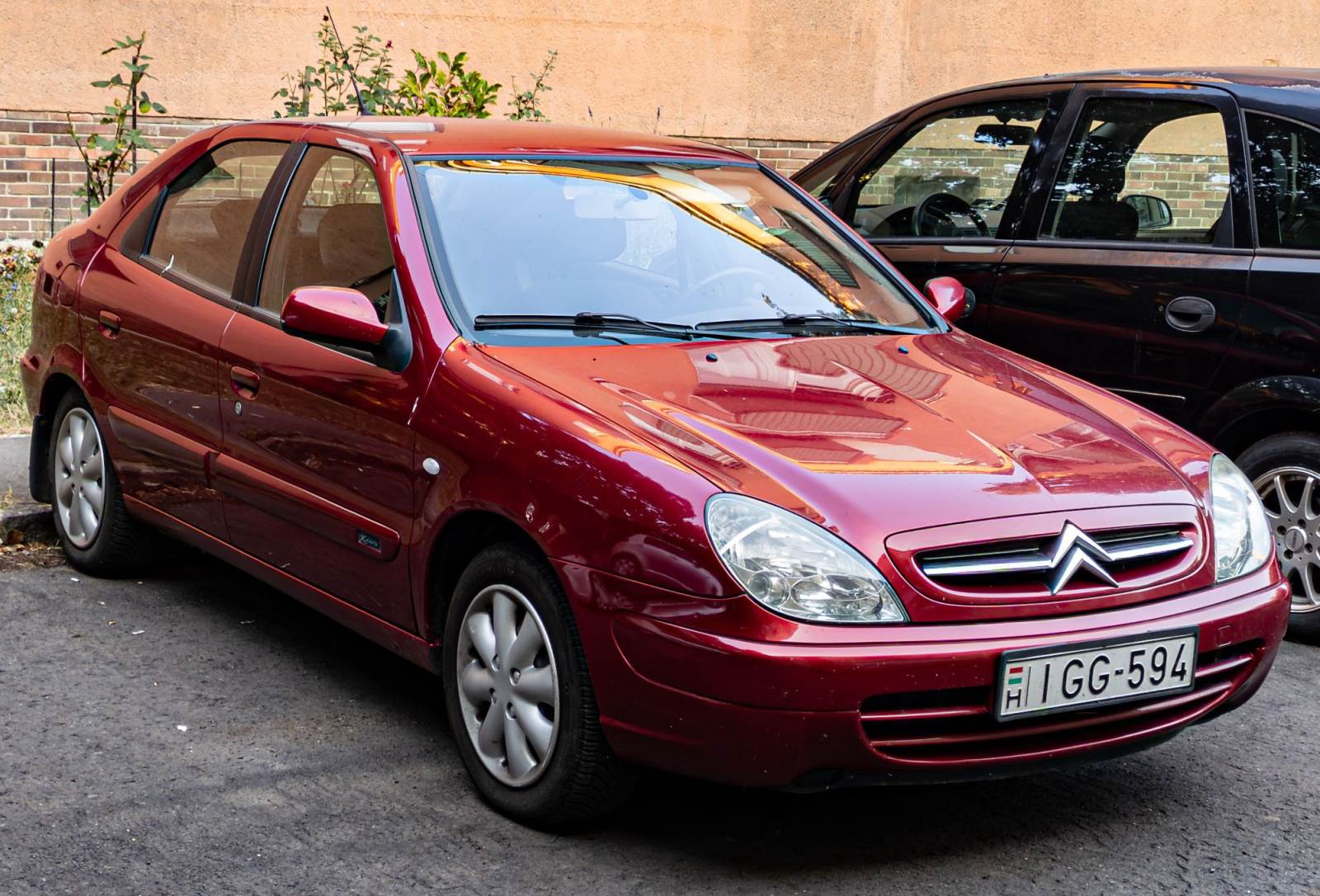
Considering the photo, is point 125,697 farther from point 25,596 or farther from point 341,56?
point 341,56

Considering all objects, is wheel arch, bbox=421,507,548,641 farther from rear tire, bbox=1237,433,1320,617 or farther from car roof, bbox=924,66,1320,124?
car roof, bbox=924,66,1320,124

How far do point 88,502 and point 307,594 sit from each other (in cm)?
149

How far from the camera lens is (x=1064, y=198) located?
5.92 meters

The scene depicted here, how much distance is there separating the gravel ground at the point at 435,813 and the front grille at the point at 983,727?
0.33 m

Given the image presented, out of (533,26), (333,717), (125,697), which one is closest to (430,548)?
(333,717)

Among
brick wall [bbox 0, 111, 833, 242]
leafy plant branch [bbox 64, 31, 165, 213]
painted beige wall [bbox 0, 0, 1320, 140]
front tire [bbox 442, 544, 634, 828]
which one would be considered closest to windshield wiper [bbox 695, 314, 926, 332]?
front tire [bbox 442, 544, 634, 828]

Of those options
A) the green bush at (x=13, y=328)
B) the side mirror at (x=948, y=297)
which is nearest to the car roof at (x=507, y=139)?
the side mirror at (x=948, y=297)

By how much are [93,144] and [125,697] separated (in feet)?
16.1

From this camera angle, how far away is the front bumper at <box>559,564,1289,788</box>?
310 cm

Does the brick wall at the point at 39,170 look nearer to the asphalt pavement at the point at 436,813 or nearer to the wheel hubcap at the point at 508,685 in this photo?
the asphalt pavement at the point at 436,813

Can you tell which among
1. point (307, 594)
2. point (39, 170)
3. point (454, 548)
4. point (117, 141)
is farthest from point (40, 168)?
point (454, 548)

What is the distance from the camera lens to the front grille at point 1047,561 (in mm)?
3234

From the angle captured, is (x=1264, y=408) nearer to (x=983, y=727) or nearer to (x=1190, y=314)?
(x=1190, y=314)

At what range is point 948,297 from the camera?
5004mm
